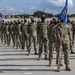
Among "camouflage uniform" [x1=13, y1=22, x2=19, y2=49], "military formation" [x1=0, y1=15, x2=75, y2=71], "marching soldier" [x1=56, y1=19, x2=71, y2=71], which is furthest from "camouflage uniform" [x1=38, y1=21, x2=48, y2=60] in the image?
"camouflage uniform" [x1=13, y1=22, x2=19, y2=49]

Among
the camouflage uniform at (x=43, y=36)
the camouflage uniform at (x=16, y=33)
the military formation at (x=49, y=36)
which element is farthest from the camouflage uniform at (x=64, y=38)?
the camouflage uniform at (x=16, y=33)

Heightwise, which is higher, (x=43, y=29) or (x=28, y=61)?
(x=43, y=29)

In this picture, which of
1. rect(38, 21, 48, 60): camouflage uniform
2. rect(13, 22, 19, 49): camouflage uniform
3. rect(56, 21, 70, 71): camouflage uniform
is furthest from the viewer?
rect(13, 22, 19, 49): camouflage uniform

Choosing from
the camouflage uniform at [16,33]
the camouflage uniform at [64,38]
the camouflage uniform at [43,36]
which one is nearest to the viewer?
the camouflage uniform at [64,38]

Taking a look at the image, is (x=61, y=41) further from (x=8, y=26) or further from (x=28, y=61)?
(x=8, y=26)

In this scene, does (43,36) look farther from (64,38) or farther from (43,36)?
(64,38)

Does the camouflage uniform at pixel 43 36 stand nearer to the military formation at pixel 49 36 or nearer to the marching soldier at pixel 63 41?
the military formation at pixel 49 36

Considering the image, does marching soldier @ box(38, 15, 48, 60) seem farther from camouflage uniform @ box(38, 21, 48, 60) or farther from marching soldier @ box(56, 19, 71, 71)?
marching soldier @ box(56, 19, 71, 71)

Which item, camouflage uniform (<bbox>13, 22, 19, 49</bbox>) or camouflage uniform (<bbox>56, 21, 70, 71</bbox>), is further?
camouflage uniform (<bbox>13, 22, 19, 49</bbox>)

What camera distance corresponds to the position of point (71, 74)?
14008 mm

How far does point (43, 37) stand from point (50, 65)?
2.42 m

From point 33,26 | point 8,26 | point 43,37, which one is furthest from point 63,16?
point 8,26

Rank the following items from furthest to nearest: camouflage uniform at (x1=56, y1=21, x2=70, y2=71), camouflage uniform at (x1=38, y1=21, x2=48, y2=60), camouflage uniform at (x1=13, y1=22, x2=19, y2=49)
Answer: camouflage uniform at (x1=13, y1=22, x2=19, y2=49)
camouflage uniform at (x1=38, y1=21, x2=48, y2=60)
camouflage uniform at (x1=56, y1=21, x2=70, y2=71)

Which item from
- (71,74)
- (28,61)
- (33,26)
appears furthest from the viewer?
(33,26)
